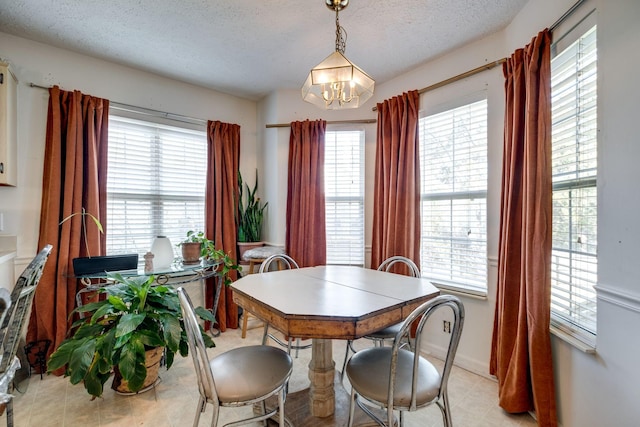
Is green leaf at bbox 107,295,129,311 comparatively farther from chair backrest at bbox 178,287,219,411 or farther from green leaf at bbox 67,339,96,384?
chair backrest at bbox 178,287,219,411

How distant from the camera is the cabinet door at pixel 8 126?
1992 mm

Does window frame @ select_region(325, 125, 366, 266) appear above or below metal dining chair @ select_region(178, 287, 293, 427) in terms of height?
above

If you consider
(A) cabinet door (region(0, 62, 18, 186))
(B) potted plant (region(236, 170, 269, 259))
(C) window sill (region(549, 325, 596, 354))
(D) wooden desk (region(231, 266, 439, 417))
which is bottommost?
(C) window sill (region(549, 325, 596, 354))

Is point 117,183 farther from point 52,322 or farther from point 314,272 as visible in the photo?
point 314,272

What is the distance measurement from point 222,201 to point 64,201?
1.28m

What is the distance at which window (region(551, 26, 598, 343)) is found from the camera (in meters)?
1.47

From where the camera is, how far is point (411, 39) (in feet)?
7.59

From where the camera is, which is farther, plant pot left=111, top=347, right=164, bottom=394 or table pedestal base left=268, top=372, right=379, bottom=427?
plant pot left=111, top=347, right=164, bottom=394

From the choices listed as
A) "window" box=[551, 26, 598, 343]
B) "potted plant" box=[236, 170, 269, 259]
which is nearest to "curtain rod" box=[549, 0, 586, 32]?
"window" box=[551, 26, 598, 343]

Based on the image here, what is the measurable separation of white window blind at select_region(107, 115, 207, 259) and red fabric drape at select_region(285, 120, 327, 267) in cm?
101

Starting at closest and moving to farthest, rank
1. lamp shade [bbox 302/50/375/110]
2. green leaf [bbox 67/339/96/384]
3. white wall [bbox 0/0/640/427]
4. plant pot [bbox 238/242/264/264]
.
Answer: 1. white wall [bbox 0/0/640/427]
2. lamp shade [bbox 302/50/375/110]
3. green leaf [bbox 67/339/96/384]
4. plant pot [bbox 238/242/264/264]

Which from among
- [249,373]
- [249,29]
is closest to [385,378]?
[249,373]

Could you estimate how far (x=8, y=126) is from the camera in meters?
2.05

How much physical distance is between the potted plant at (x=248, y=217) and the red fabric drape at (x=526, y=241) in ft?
7.84
